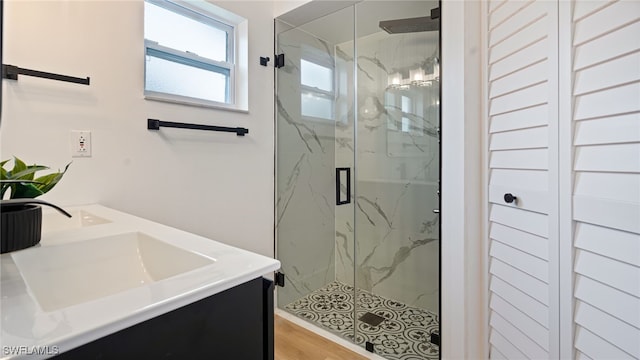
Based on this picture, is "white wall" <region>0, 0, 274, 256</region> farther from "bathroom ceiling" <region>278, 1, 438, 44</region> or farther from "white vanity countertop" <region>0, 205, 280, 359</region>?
"white vanity countertop" <region>0, 205, 280, 359</region>

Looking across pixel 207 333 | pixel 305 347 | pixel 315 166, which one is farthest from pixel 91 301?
pixel 315 166

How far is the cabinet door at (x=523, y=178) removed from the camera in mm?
1068

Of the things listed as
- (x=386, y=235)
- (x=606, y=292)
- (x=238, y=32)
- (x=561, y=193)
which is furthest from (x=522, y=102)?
(x=238, y=32)

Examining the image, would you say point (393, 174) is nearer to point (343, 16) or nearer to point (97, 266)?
point (343, 16)

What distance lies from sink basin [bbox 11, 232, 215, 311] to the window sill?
93 centimetres

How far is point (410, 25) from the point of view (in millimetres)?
1939

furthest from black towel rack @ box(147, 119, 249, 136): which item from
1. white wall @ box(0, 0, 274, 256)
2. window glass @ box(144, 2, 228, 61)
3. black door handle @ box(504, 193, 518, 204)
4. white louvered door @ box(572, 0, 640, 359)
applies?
white louvered door @ box(572, 0, 640, 359)

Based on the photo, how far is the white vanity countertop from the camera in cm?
41

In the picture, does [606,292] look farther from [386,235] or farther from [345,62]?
[345,62]

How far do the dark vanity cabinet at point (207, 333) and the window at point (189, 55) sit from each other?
1.34 meters

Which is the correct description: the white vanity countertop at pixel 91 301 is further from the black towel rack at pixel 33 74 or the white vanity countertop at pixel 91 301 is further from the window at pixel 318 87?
the window at pixel 318 87

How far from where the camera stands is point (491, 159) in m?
1.37

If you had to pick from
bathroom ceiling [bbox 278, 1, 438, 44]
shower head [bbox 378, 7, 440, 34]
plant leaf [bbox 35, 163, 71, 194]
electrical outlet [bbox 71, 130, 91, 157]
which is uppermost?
bathroom ceiling [bbox 278, 1, 438, 44]

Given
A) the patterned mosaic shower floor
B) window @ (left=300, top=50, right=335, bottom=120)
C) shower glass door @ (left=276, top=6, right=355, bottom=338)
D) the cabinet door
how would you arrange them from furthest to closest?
window @ (left=300, top=50, right=335, bottom=120) < shower glass door @ (left=276, top=6, right=355, bottom=338) < the patterned mosaic shower floor < the cabinet door
